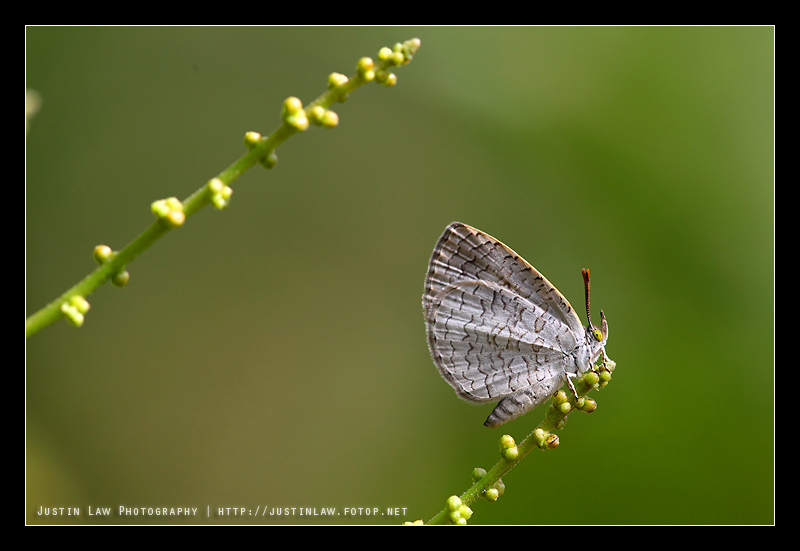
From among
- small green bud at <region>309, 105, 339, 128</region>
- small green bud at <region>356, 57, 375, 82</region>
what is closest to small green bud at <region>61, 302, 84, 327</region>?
small green bud at <region>309, 105, 339, 128</region>

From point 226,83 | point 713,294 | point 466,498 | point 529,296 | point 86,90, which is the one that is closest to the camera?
point 466,498

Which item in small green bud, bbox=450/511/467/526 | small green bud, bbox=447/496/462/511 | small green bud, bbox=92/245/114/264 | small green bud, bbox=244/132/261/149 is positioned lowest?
small green bud, bbox=450/511/467/526

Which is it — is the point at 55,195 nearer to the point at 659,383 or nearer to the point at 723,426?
the point at 659,383

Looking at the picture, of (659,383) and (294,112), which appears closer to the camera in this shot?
(294,112)

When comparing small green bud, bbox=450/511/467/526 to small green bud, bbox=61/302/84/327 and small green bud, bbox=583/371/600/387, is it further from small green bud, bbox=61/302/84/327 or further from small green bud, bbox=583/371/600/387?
small green bud, bbox=61/302/84/327

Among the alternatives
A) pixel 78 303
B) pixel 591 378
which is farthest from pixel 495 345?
pixel 78 303

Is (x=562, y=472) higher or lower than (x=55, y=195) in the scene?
lower

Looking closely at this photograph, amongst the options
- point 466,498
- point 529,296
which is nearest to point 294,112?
point 466,498
